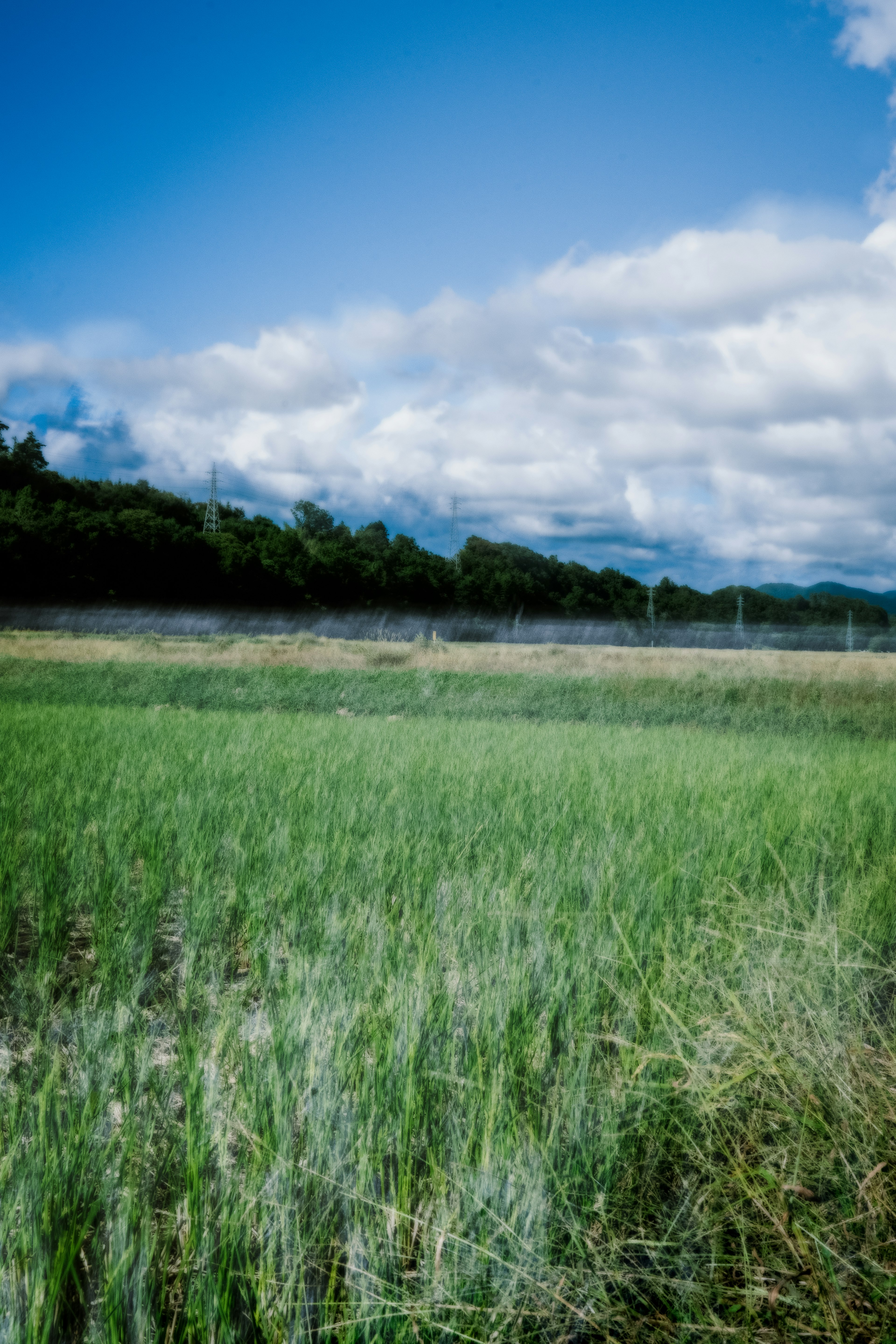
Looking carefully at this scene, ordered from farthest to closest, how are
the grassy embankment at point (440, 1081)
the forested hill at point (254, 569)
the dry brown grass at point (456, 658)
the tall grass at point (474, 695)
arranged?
the forested hill at point (254, 569)
the dry brown grass at point (456, 658)
the tall grass at point (474, 695)
the grassy embankment at point (440, 1081)

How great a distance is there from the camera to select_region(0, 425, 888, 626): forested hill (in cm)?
3341

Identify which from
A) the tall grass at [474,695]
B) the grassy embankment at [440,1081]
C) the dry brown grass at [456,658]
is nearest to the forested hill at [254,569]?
the dry brown grass at [456,658]

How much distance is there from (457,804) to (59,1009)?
270 centimetres

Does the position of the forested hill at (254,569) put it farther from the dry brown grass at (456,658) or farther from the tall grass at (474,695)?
the tall grass at (474,695)

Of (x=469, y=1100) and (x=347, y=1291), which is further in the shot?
(x=469, y=1100)

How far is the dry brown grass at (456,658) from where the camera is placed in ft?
54.6

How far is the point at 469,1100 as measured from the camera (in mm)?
1396

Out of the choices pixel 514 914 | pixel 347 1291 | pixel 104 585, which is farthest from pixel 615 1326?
pixel 104 585

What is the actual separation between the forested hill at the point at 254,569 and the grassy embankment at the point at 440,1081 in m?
34.0

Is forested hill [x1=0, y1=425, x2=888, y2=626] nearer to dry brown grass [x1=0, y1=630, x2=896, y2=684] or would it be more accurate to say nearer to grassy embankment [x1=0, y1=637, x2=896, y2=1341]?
dry brown grass [x1=0, y1=630, x2=896, y2=684]

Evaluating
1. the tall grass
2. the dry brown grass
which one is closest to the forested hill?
the dry brown grass

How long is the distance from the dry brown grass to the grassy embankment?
556 inches

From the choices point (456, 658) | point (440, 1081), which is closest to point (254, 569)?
point (456, 658)

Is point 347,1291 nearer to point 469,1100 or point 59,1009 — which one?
point 469,1100
